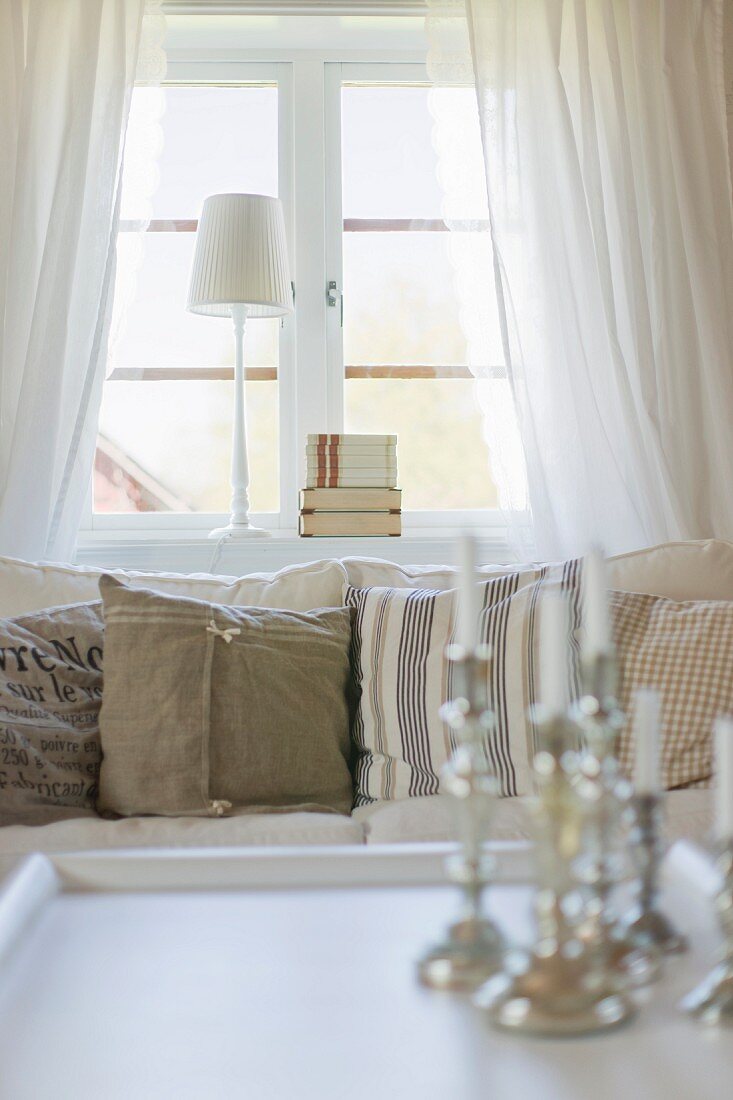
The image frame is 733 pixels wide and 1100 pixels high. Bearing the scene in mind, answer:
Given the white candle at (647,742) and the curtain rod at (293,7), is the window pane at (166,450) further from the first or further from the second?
the white candle at (647,742)

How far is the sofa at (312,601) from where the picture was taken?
166cm

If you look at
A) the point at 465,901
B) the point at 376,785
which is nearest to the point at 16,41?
the point at 376,785

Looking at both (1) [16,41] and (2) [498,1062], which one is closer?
(2) [498,1062]

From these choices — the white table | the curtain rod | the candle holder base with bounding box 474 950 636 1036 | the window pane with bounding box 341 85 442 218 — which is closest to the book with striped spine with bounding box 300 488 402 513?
the window pane with bounding box 341 85 442 218

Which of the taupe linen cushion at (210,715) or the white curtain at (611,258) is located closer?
the taupe linen cushion at (210,715)

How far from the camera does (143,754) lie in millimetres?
1762

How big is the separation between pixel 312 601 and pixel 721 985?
134 centimetres

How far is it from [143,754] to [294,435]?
122cm

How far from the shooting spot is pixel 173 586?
6.82 ft

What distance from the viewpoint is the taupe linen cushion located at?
176cm

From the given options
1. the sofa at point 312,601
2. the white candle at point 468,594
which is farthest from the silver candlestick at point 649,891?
the sofa at point 312,601

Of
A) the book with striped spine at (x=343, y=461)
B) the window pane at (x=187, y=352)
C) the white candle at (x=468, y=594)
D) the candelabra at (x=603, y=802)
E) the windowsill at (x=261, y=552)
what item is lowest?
the candelabra at (x=603, y=802)

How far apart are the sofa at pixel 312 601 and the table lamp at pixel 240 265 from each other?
459 millimetres

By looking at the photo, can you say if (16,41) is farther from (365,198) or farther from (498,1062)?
(498,1062)
